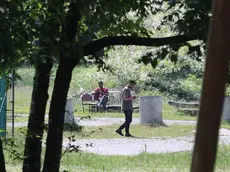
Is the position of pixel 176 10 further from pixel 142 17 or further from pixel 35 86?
pixel 35 86

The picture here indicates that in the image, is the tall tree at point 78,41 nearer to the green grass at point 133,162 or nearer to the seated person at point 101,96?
the green grass at point 133,162

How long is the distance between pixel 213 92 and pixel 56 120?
369 cm

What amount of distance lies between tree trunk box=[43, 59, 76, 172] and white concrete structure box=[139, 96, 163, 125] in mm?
17754

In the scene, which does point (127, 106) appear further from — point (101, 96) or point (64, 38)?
point (64, 38)

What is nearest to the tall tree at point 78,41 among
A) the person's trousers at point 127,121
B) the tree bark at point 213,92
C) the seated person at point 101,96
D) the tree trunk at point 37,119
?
the tree trunk at point 37,119

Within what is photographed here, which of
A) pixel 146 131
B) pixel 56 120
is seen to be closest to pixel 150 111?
pixel 146 131

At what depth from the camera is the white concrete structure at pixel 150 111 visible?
2327 centimetres

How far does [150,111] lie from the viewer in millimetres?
23359

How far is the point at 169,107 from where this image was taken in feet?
98.8

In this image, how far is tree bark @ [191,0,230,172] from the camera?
6.24 ft

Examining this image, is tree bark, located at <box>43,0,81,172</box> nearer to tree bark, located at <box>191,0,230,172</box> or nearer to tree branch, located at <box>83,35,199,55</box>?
tree branch, located at <box>83,35,199,55</box>

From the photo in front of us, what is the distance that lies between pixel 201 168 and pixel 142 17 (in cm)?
418

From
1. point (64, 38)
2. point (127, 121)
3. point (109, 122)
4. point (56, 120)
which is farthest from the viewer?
point (109, 122)

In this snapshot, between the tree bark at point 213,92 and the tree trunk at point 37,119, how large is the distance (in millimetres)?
3750
